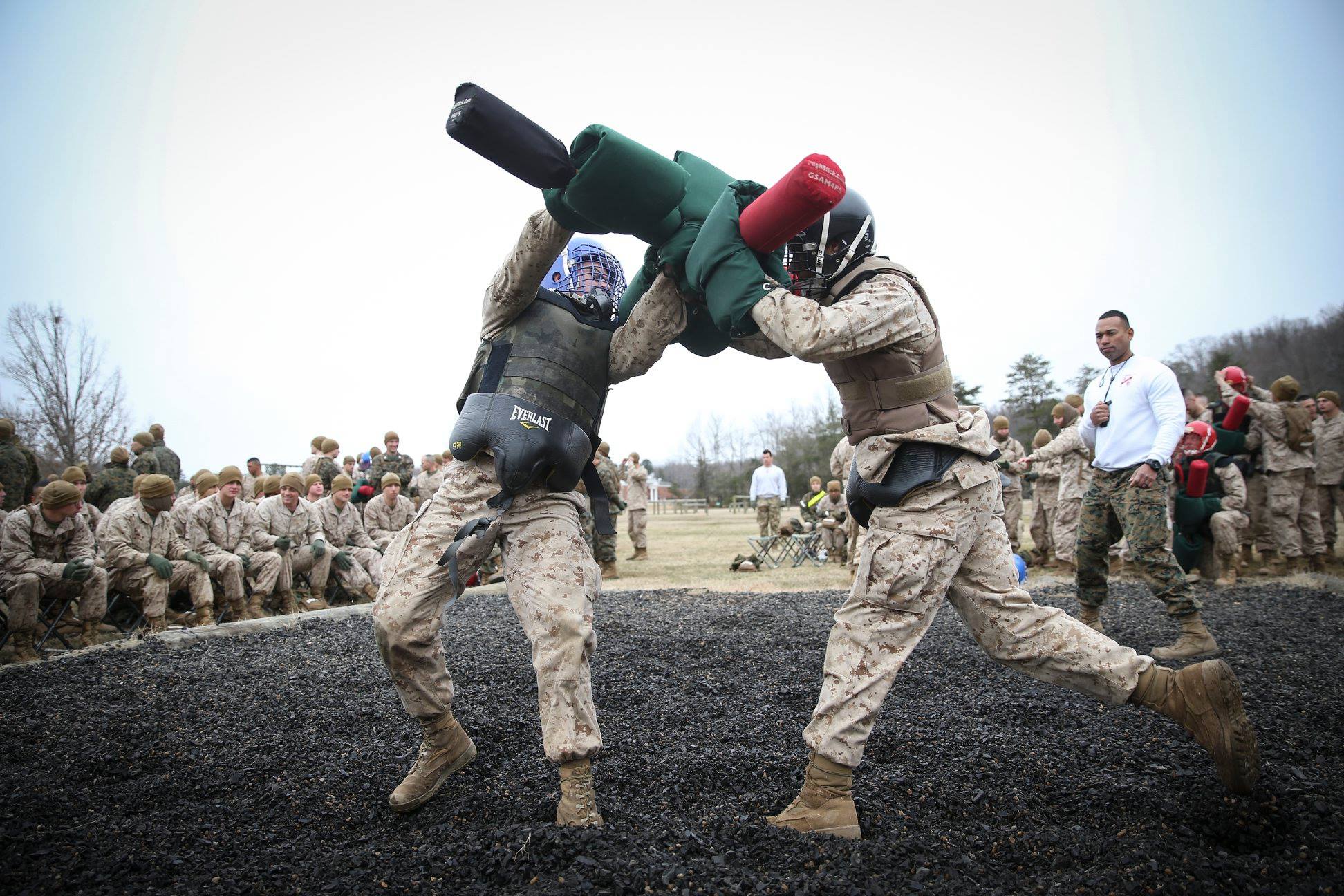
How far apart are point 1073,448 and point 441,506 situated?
8742 millimetres

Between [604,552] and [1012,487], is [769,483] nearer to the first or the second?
[604,552]

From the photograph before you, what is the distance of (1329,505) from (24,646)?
1478 cm

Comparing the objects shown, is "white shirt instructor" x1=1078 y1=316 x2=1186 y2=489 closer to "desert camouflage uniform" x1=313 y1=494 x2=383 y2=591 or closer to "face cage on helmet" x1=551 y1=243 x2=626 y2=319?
"face cage on helmet" x1=551 y1=243 x2=626 y2=319

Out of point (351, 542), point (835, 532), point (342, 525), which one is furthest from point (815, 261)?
point (835, 532)

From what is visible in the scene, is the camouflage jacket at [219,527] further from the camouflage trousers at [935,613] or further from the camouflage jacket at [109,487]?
the camouflage trousers at [935,613]

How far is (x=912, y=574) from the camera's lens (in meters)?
2.48

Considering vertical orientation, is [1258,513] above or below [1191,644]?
above

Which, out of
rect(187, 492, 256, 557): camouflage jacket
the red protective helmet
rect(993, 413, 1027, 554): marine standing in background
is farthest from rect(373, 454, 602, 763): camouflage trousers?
rect(993, 413, 1027, 554): marine standing in background

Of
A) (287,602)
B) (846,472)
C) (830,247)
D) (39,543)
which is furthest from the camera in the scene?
(846,472)

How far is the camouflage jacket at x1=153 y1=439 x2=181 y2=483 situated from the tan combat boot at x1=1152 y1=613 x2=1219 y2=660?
12882 millimetres

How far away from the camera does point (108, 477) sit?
33.0 feet

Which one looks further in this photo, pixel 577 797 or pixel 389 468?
pixel 389 468

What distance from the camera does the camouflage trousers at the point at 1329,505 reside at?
9438 millimetres

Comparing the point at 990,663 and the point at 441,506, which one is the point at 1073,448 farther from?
the point at 441,506
